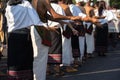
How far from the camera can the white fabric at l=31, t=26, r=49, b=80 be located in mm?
7215

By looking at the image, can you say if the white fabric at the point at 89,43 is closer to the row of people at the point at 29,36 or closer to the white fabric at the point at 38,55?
the row of people at the point at 29,36

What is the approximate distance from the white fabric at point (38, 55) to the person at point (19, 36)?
31cm

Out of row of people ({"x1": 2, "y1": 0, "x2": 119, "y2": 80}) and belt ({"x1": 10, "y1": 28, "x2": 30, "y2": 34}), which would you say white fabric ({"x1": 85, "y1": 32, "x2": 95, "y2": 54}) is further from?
belt ({"x1": 10, "y1": 28, "x2": 30, "y2": 34})

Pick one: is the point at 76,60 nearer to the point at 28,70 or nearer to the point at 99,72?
the point at 99,72

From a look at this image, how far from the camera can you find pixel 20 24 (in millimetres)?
6723

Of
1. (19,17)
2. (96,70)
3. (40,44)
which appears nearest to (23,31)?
(19,17)

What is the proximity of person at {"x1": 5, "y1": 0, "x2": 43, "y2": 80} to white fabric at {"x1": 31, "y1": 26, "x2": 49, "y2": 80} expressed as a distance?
1.00 ft

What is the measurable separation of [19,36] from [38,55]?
2.04 ft

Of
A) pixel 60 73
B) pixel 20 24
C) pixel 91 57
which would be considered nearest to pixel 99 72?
pixel 60 73

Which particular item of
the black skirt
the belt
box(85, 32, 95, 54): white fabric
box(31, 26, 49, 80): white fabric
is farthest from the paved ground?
the belt

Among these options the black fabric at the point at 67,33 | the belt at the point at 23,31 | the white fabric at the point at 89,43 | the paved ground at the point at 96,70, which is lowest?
the paved ground at the point at 96,70

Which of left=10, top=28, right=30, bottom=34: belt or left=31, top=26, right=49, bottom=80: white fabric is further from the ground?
left=10, top=28, right=30, bottom=34: belt

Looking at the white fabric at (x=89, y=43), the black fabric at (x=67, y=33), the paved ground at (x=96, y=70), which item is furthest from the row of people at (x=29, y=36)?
the white fabric at (x=89, y=43)

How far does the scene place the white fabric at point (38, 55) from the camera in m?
7.21
